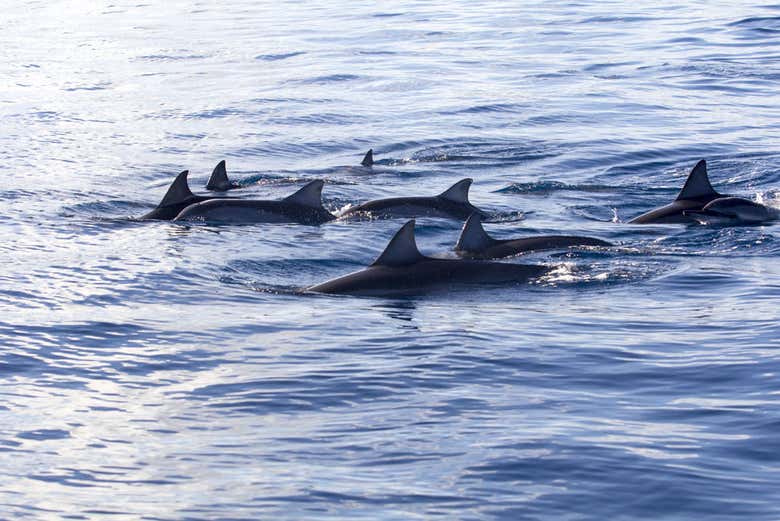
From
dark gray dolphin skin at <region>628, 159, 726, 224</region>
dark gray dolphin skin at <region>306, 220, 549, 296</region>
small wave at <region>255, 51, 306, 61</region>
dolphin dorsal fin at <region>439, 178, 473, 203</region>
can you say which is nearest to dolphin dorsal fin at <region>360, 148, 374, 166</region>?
dolphin dorsal fin at <region>439, 178, 473, 203</region>

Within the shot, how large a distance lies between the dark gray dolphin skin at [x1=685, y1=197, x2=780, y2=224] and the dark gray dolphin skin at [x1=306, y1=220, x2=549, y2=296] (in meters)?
3.65

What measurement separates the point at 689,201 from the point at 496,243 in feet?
10.9

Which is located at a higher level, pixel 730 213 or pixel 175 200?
pixel 175 200

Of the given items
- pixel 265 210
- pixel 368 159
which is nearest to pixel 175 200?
pixel 265 210

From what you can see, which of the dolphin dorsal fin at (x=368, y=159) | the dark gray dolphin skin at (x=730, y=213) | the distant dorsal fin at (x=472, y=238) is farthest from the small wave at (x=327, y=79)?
the distant dorsal fin at (x=472, y=238)

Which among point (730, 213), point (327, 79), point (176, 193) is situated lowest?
point (730, 213)

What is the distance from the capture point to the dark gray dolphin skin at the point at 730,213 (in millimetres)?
15601

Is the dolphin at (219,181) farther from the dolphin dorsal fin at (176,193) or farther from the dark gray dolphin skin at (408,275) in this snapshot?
the dark gray dolphin skin at (408,275)

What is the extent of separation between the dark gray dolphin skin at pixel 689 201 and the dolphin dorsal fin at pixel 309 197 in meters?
3.97

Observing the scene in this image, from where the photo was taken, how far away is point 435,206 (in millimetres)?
16672

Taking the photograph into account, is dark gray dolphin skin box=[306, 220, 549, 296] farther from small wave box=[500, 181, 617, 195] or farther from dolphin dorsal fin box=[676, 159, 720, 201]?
small wave box=[500, 181, 617, 195]

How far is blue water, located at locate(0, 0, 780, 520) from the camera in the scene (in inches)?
311

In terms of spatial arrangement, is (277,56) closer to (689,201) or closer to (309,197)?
(309,197)

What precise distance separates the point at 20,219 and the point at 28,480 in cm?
982
